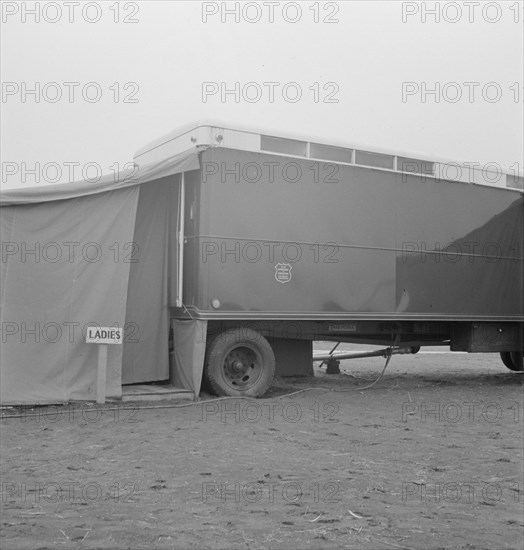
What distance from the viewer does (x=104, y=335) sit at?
859cm

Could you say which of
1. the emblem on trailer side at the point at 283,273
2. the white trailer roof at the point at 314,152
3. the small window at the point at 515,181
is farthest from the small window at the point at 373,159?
the small window at the point at 515,181

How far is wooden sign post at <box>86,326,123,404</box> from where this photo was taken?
8.54 m

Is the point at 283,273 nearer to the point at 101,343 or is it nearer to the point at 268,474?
the point at 101,343

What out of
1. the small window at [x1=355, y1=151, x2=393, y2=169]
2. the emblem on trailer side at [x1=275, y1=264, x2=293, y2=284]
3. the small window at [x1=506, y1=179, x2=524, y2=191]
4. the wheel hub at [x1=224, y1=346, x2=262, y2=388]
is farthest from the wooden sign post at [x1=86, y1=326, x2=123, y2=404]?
the small window at [x1=506, y1=179, x2=524, y2=191]

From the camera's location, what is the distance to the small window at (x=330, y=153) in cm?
1023

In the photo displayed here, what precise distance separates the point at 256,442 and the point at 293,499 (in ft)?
6.57

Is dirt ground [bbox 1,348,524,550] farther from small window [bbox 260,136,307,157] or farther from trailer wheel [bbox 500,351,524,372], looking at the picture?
trailer wheel [bbox 500,351,524,372]

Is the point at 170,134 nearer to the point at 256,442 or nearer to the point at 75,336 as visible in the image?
the point at 75,336

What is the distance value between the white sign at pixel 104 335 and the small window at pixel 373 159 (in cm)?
428

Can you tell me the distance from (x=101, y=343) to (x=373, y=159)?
4780 millimetres

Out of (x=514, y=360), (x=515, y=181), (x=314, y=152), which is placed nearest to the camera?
(x=314, y=152)

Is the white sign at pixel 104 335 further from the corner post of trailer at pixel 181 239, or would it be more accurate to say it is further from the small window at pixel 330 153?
the small window at pixel 330 153

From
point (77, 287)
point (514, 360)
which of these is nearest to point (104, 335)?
point (77, 287)

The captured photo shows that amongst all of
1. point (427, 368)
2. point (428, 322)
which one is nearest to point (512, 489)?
point (428, 322)
